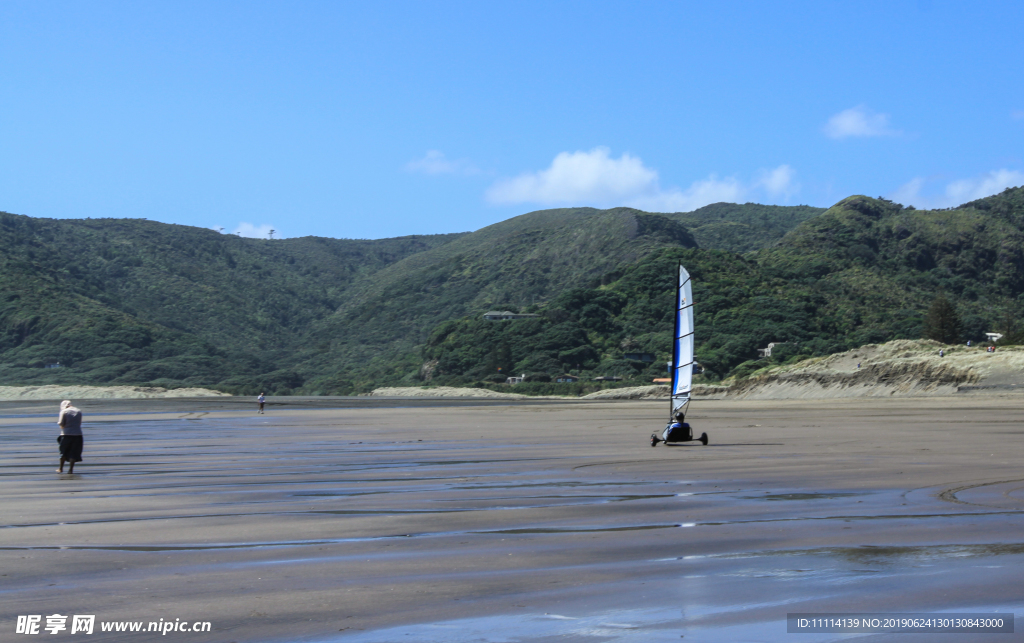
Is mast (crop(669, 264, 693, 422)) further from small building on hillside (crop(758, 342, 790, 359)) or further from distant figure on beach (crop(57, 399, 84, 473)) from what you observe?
small building on hillside (crop(758, 342, 790, 359))

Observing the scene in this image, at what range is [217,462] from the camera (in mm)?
19609

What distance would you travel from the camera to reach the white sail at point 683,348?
23312 millimetres

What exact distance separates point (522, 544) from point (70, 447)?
1255 centimetres

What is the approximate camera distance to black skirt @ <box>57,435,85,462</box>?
683 inches

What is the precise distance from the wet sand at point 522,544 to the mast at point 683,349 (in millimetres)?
4979

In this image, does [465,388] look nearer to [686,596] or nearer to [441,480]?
[441,480]

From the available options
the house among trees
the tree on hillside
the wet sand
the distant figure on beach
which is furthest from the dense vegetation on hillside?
the distant figure on beach

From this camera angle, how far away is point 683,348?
23.7 m

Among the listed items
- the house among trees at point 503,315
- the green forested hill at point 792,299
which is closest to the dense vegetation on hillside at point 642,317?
the green forested hill at point 792,299

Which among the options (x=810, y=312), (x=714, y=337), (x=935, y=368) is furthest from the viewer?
(x=810, y=312)

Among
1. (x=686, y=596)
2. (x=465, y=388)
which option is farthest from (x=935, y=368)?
(x=465, y=388)

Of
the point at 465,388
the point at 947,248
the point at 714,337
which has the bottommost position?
the point at 465,388

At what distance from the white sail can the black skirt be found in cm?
1397

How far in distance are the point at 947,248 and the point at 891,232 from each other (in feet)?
37.2
